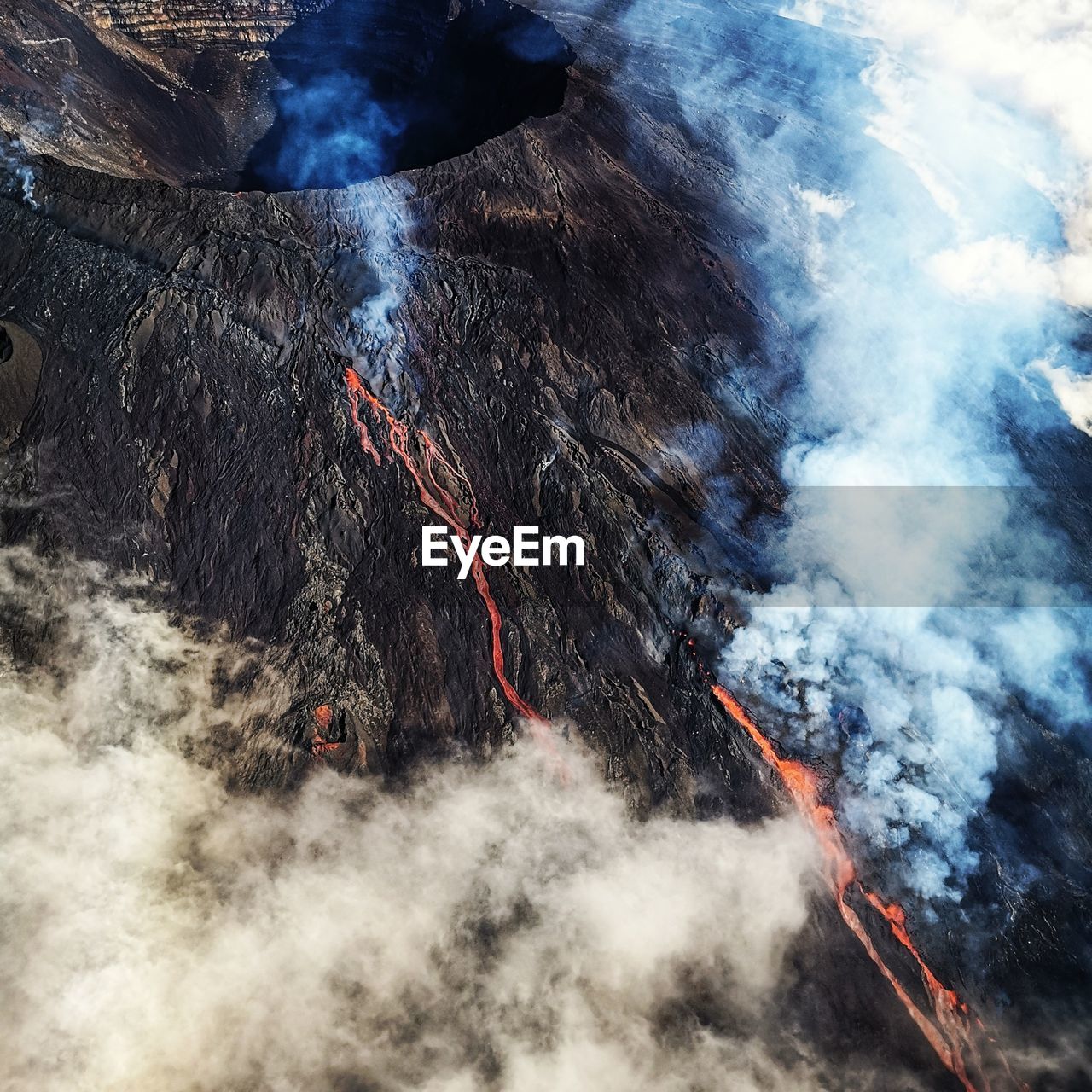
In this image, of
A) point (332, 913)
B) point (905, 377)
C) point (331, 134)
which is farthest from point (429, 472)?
point (331, 134)

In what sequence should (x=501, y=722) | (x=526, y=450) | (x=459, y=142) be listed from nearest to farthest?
(x=501, y=722)
(x=526, y=450)
(x=459, y=142)

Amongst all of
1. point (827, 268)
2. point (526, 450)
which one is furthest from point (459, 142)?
point (526, 450)

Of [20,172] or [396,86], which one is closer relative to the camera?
[20,172]

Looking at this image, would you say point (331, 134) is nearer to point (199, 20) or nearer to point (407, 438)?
point (199, 20)

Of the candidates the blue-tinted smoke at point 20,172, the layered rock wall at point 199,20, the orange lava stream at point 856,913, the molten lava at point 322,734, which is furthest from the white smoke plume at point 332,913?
the layered rock wall at point 199,20

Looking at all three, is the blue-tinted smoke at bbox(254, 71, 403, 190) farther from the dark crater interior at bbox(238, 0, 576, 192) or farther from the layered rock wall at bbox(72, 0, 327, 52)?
the layered rock wall at bbox(72, 0, 327, 52)

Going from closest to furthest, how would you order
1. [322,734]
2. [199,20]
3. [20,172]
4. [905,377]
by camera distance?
[322,734] → [20,172] → [905,377] → [199,20]

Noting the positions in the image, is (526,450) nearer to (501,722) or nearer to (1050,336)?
(501,722)

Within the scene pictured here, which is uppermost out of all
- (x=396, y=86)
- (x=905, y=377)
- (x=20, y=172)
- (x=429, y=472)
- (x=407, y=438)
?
(x=20, y=172)
